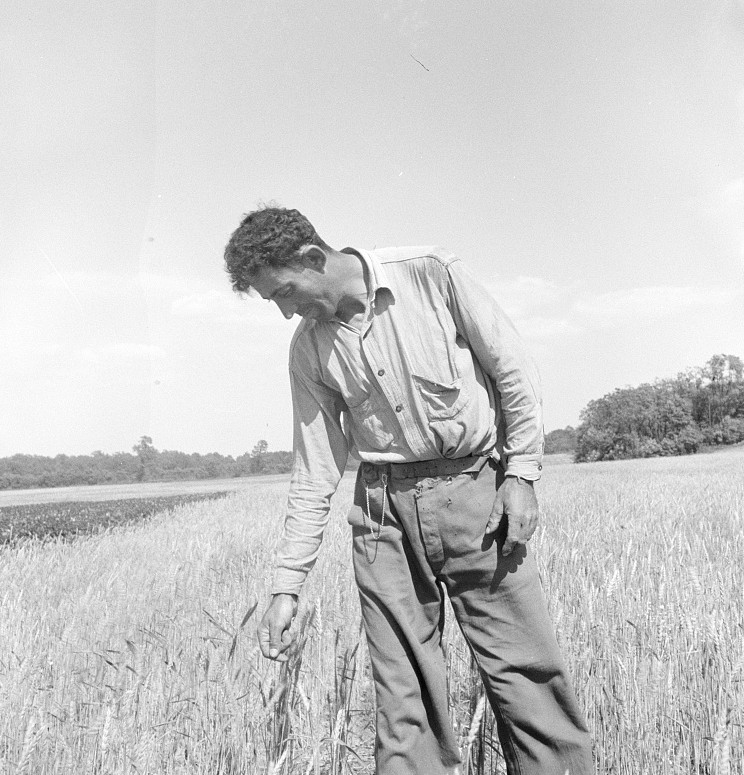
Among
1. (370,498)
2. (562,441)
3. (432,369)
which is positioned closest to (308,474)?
(370,498)

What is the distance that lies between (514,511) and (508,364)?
410 mm

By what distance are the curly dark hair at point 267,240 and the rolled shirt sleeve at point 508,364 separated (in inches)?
17.4

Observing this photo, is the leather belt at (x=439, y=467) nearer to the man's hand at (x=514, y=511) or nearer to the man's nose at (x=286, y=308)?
the man's hand at (x=514, y=511)

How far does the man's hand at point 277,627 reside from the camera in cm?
211

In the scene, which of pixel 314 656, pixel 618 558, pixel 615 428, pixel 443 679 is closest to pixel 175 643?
pixel 314 656

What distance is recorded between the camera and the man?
6.24 ft

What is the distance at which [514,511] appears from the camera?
1.88 meters

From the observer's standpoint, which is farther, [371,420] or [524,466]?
[371,420]

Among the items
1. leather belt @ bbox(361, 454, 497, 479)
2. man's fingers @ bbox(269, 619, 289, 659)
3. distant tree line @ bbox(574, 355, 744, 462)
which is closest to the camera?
leather belt @ bbox(361, 454, 497, 479)

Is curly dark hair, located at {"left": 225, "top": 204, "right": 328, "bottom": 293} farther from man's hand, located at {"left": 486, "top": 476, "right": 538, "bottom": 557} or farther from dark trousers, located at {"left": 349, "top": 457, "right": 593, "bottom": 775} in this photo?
man's hand, located at {"left": 486, "top": 476, "right": 538, "bottom": 557}

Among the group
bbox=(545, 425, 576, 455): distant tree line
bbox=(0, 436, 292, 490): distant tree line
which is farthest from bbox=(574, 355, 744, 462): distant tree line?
bbox=(0, 436, 292, 490): distant tree line

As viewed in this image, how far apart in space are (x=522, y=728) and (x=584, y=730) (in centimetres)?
18

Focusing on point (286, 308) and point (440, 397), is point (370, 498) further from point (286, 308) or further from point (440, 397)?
point (286, 308)

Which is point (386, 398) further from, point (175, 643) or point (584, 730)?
point (175, 643)
